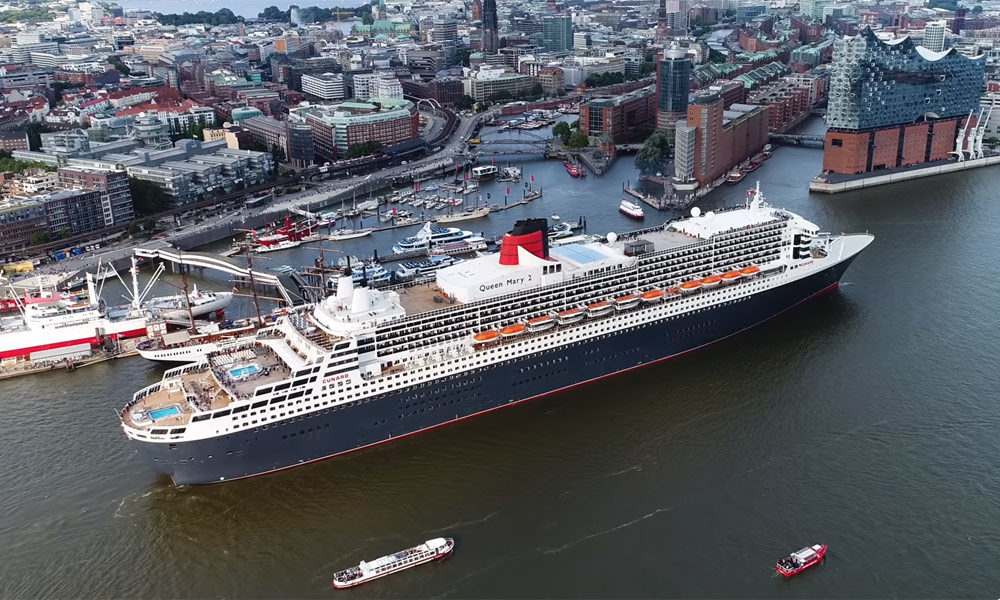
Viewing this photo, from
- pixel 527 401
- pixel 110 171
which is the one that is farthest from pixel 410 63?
pixel 527 401

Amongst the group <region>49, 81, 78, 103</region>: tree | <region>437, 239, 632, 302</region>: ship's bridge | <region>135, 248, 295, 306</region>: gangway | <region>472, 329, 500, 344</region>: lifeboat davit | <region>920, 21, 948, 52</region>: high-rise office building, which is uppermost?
<region>920, 21, 948, 52</region>: high-rise office building

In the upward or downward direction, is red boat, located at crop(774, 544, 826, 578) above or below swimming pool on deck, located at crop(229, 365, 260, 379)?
below

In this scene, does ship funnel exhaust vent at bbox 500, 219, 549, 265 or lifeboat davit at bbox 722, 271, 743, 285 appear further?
lifeboat davit at bbox 722, 271, 743, 285

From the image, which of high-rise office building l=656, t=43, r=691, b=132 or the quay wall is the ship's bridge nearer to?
the quay wall

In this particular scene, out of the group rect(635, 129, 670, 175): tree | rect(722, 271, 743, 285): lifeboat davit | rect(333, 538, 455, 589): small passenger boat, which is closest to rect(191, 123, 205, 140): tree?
rect(635, 129, 670, 175): tree

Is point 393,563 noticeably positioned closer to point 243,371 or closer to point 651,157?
point 243,371

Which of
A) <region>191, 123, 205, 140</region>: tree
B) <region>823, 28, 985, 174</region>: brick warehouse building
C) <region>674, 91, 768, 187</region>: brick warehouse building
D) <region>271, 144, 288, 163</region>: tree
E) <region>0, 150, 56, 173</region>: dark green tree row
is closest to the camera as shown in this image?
<region>674, 91, 768, 187</region>: brick warehouse building
